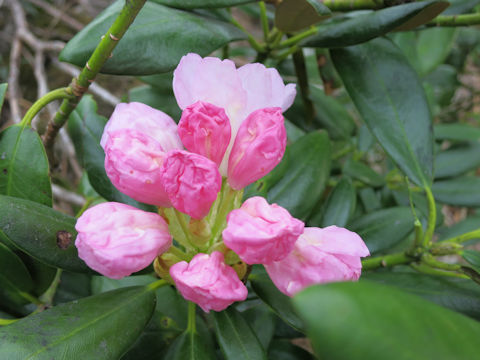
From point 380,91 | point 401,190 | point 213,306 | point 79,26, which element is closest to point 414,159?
point 380,91

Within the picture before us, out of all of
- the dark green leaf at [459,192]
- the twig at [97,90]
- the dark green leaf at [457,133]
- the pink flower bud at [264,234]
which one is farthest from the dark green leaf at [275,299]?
the twig at [97,90]

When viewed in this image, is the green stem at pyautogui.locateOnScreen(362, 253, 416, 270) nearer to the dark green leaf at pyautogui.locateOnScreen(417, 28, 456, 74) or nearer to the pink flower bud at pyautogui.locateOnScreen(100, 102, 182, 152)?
the pink flower bud at pyautogui.locateOnScreen(100, 102, 182, 152)

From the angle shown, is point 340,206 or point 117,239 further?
point 340,206

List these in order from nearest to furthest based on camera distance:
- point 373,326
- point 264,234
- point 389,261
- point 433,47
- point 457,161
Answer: point 373,326
point 264,234
point 389,261
point 457,161
point 433,47

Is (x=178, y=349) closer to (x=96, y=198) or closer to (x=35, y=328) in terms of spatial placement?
(x=35, y=328)

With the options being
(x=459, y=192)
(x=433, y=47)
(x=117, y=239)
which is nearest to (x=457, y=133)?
(x=459, y=192)

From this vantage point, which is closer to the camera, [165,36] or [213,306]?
[213,306]

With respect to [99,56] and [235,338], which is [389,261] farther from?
[99,56]
